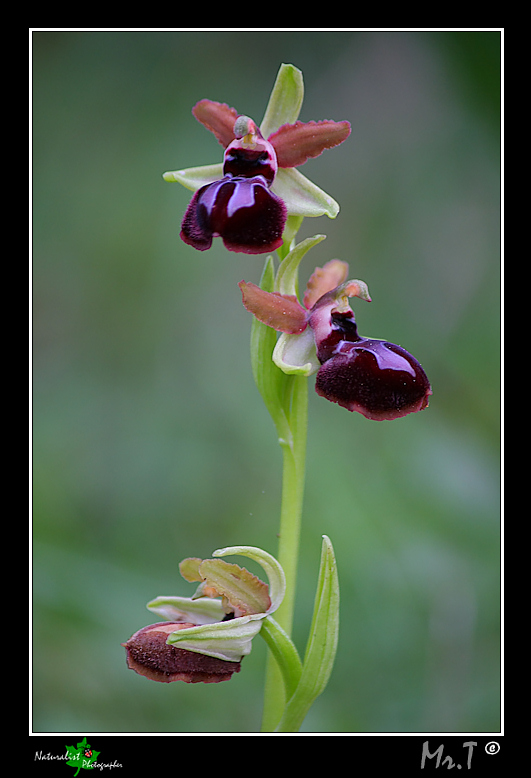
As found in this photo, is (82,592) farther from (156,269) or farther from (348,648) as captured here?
(156,269)

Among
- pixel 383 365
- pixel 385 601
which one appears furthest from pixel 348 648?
pixel 383 365

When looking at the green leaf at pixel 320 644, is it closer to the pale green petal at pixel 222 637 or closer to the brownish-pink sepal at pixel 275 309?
the pale green petal at pixel 222 637

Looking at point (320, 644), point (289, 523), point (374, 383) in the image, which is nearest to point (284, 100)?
point (374, 383)

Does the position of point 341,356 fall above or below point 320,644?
above

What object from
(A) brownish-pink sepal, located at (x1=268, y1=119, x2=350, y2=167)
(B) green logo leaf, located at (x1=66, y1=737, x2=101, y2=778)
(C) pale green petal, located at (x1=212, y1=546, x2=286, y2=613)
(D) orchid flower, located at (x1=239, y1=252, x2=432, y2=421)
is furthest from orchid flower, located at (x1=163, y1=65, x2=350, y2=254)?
(B) green logo leaf, located at (x1=66, y1=737, x2=101, y2=778)

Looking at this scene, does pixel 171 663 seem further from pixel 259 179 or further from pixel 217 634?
pixel 259 179

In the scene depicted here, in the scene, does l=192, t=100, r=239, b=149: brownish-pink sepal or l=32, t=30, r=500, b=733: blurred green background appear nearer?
l=192, t=100, r=239, b=149: brownish-pink sepal

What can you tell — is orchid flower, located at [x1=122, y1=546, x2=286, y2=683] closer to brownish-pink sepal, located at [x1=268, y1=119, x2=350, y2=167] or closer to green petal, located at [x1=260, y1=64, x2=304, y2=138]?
brownish-pink sepal, located at [x1=268, y1=119, x2=350, y2=167]
